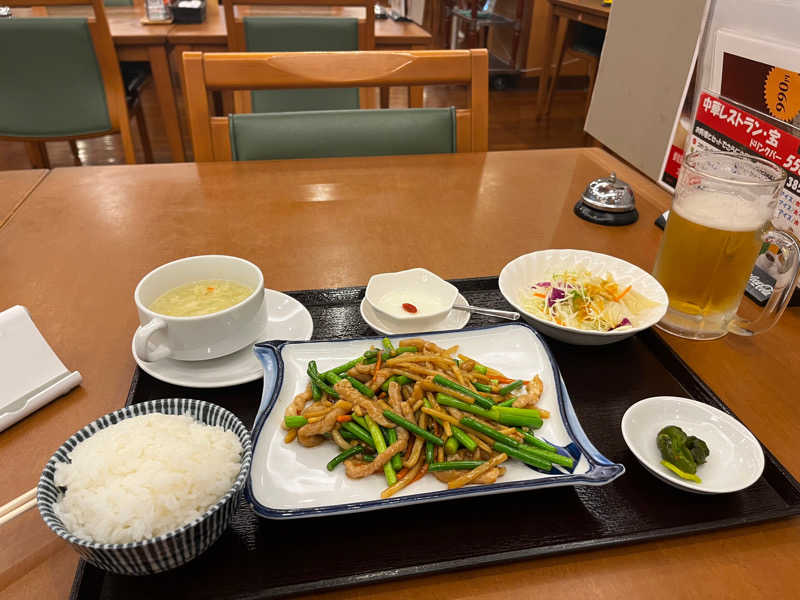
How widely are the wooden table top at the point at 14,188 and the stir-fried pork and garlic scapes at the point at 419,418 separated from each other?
952mm

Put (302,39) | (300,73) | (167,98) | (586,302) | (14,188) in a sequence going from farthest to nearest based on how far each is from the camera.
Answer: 1. (167,98)
2. (302,39)
3. (300,73)
4. (14,188)
5. (586,302)

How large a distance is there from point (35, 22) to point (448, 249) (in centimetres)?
255

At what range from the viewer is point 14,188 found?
4.45 feet

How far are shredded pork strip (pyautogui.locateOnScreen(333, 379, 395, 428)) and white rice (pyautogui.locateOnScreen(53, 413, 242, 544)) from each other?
0.17m

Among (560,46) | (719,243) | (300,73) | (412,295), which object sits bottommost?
(560,46)

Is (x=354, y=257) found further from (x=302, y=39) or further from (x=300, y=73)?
(x=302, y=39)

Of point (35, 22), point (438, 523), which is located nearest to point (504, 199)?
point (438, 523)

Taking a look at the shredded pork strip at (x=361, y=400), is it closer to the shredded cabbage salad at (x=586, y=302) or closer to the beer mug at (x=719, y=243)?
the shredded cabbage salad at (x=586, y=302)

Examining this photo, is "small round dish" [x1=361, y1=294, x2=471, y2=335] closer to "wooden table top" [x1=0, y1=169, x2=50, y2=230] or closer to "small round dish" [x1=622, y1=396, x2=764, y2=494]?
"small round dish" [x1=622, y1=396, x2=764, y2=494]

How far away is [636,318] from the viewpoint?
0.94 m

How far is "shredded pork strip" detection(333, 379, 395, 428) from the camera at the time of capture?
719 mm

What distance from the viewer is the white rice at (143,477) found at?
0.53 meters

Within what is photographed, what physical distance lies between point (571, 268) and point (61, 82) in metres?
2.78

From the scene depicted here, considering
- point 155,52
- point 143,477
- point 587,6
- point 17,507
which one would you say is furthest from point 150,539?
point 587,6
